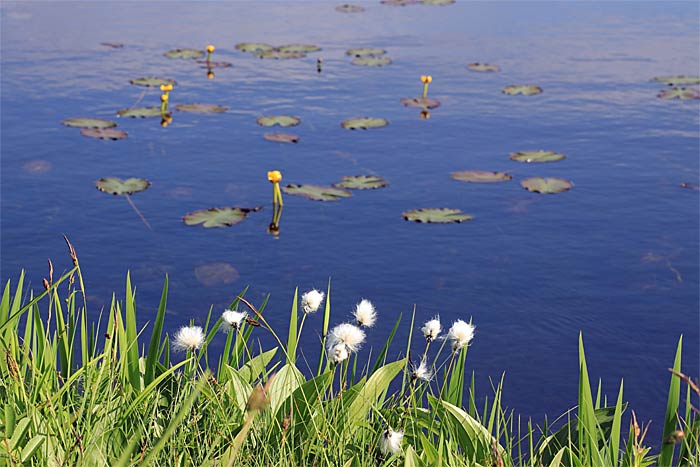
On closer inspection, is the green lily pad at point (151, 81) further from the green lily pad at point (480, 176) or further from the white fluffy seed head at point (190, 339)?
the white fluffy seed head at point (190, 339)

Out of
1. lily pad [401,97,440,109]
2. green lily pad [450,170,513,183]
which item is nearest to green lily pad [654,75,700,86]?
lily pad [401,97,440,109]

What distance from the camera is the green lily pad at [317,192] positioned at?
6254 mm

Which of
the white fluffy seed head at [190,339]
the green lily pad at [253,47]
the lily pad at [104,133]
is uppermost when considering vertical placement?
the white fluffy seed head at [190,339]

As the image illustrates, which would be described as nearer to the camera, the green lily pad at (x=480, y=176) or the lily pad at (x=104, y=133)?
the green lily pad at (x=480, y=176)

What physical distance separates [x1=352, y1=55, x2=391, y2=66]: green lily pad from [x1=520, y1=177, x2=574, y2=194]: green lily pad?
426cm

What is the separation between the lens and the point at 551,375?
4250 millimetres

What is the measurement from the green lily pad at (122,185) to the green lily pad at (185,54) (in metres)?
4.60

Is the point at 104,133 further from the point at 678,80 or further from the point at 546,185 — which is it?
the point at 678,80

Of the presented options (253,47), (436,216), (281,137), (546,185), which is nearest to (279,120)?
(281,137)

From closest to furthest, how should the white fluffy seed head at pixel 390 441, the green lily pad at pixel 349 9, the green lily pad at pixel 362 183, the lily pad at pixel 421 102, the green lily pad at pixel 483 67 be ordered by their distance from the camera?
1. the white fluffy seed head at pixel 390 441
2. the green lily pad at pixel 362 183
3. the lily pad at pixel 421 102
4. the green lily pad at pixel 483 67
5. the green lily pad at pixel 349 9

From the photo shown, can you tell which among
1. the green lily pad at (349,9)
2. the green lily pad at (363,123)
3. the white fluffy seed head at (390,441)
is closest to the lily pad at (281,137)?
the green lily pad at (363,123)

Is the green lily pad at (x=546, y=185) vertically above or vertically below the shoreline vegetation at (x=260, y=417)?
below

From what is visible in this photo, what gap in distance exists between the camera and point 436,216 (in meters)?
5.93

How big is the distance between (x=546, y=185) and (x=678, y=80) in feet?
13.6
